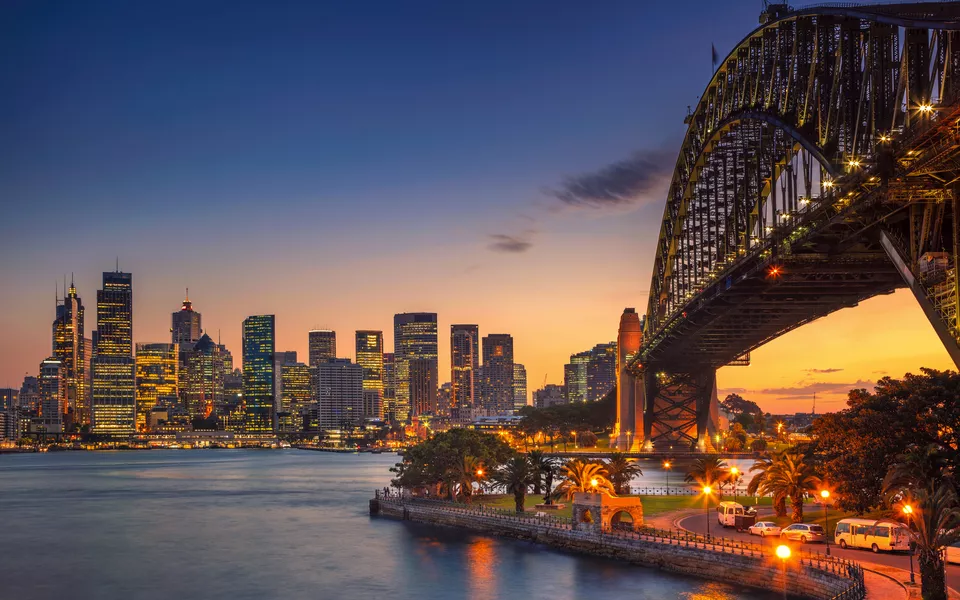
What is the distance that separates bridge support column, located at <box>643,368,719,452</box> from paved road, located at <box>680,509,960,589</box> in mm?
→ 69947

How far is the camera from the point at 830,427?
199 ft

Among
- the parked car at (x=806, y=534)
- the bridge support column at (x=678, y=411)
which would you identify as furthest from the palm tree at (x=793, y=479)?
the bridge support column at (x=678, y=411)

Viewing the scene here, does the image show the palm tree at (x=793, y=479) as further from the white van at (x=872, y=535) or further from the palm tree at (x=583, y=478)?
the palm tree at (x=583, y=478)

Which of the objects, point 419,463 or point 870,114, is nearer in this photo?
point 870,114

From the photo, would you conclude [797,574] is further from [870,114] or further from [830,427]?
[870,114]

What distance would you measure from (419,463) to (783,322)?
38692 mm

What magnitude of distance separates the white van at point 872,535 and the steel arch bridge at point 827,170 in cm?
1297

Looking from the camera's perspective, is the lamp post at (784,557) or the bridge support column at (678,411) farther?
the bridge support column at (678,411)

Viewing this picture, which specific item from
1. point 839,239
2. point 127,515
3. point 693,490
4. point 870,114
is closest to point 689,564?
point 839,239

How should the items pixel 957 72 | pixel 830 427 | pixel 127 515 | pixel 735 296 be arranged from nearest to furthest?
pixel 957 72 < pixel 830 427 < pixel 735 296 < pixel 127 515

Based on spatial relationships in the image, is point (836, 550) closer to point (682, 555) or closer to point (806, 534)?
point (806, 534)

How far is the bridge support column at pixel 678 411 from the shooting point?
470 feet

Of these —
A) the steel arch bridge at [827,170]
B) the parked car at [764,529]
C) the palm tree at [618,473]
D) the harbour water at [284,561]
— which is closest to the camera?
the steel arch bridge at [827,170]

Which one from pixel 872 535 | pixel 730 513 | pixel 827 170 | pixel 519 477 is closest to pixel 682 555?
pixel 730 513
